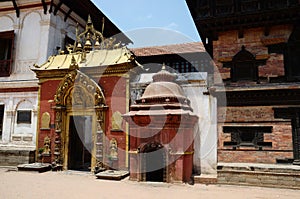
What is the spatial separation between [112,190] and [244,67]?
6702mm

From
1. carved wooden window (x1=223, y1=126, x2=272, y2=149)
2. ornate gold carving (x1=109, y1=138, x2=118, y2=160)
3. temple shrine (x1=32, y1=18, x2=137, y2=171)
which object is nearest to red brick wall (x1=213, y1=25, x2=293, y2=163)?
carved wooden window (x1=223, y1=126, x2=272, y2=149)

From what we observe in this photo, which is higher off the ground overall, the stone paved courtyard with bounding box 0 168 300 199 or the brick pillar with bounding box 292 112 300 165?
the brick pillar with bounding box 292 112 300 165

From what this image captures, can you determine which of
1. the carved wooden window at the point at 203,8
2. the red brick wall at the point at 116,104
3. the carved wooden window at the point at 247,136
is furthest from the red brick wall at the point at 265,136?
the red brick wall at the point at 116,104

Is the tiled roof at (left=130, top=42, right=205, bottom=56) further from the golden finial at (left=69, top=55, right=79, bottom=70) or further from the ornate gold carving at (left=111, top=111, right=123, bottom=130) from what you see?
the ornate gold carving at (left=111, top=111, right=123, bottom=130)

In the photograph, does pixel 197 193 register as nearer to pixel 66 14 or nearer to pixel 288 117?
pixel 288 117

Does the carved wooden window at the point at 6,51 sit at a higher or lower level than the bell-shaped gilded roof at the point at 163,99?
higher

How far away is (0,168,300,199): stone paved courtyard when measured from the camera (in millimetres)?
7863

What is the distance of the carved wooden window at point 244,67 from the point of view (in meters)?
10.5

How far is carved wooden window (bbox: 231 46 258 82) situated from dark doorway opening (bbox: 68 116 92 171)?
294 inches

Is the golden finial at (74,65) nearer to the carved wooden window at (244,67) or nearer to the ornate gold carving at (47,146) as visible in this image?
the ornate gold carving at (47,146)

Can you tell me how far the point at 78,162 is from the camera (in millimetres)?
13727

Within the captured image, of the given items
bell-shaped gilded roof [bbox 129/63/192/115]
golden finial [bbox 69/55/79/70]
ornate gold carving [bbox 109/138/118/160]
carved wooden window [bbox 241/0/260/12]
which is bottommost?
ornate gold carving [bbox 109/138/118/160]

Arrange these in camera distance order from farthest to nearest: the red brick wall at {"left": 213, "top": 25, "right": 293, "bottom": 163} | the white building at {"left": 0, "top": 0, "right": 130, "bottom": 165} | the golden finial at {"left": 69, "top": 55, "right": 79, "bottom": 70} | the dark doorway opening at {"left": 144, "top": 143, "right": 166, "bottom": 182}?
the white building at {"left": 0, "top": 0, "right": 130, "bottom": 165} < the golden finial at {"left": 69, "top": 55, "right": 79, "bottom": 70} < the dark doorway opening at {"left": 144, "top": 143, "right": 166, "bottom": 182} < the red brick wall at {"left": 213, "top": 25, "right": 293, "bottom": 163}

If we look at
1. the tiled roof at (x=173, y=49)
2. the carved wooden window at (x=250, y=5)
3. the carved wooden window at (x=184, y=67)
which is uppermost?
the tiled roof at (x=173, y=49)
